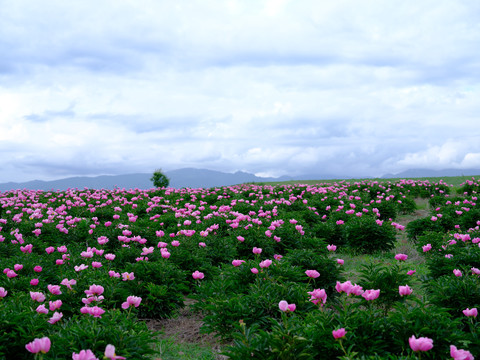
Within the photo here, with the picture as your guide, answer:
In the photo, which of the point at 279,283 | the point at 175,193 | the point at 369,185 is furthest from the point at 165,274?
the point at 369,185

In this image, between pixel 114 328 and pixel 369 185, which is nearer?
pixel 114 328

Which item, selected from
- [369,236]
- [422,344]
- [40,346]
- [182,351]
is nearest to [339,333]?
[422,344]

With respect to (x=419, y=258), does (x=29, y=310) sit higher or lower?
higher

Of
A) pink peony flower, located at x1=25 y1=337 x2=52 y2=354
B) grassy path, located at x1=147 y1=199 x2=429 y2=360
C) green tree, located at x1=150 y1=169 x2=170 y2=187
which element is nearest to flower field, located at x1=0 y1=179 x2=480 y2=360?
pink peony flower, located at x1=25 y1=337 x2=52 y2=354

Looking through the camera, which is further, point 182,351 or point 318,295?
point 182,351

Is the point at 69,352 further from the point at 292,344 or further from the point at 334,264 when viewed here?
the point at 334,264

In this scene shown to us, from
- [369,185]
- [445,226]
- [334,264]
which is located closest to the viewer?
Answer: [334,264]

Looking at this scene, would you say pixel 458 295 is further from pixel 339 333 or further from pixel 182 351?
pixel 182 351

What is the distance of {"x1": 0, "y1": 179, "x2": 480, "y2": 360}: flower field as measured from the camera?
3274mm

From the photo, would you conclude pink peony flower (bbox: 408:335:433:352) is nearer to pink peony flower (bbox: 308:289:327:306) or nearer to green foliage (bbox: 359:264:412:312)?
pink peony flower (bbox: 308:289:327:306)

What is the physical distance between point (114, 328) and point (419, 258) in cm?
794

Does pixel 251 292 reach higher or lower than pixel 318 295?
lower

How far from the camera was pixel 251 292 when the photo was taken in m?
4.95

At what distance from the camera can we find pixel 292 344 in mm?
3180
